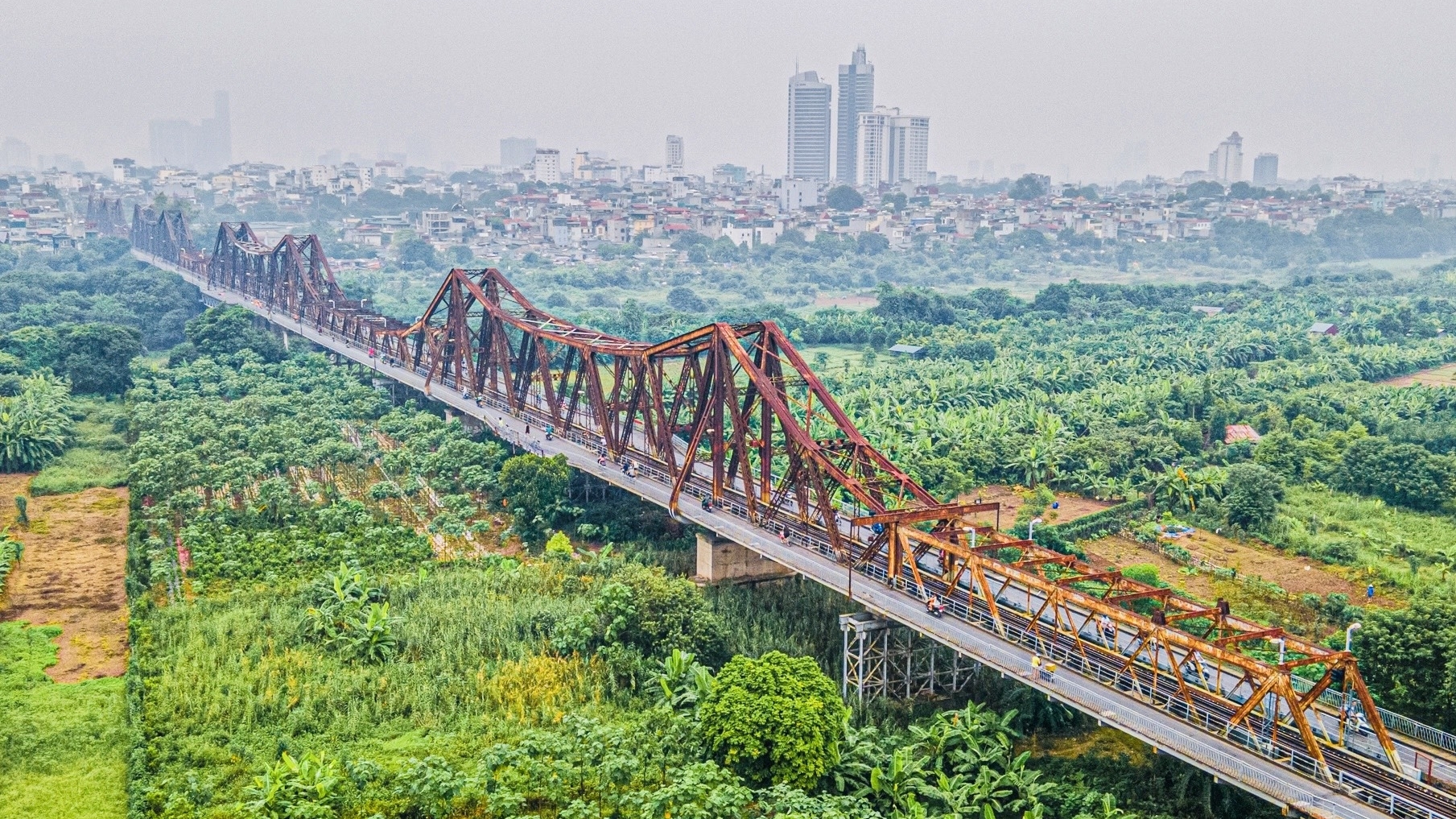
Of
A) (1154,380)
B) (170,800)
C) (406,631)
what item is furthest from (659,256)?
(170,800)

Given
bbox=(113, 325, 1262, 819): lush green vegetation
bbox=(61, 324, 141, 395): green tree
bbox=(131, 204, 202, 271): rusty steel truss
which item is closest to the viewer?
bbox=(113, 325, 1262, 819): lush green vegetation

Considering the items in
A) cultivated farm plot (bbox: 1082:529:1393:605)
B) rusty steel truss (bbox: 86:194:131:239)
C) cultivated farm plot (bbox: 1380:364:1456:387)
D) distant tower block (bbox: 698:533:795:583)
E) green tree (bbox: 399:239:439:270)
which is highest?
rusty steel truss (bbox: 86:194:131:239)

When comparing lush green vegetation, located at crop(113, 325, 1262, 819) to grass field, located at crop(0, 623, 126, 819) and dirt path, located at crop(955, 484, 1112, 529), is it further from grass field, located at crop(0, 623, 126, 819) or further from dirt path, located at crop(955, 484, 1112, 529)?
dirt path, located at crop(955, 484, 1112, 529)

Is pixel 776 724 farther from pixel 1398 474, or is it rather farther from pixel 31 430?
pixel 31 430

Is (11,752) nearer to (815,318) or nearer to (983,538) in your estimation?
(983,538)

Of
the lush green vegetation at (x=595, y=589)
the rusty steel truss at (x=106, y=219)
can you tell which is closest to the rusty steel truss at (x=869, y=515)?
the lush green vegetation at (x=595, y=589)

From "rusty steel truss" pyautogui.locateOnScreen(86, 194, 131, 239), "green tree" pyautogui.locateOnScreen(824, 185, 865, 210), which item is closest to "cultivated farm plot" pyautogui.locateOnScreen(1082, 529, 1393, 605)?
"rusty steel truss" pyautogui.locateOnScreen(86, 194, 131, 239)
